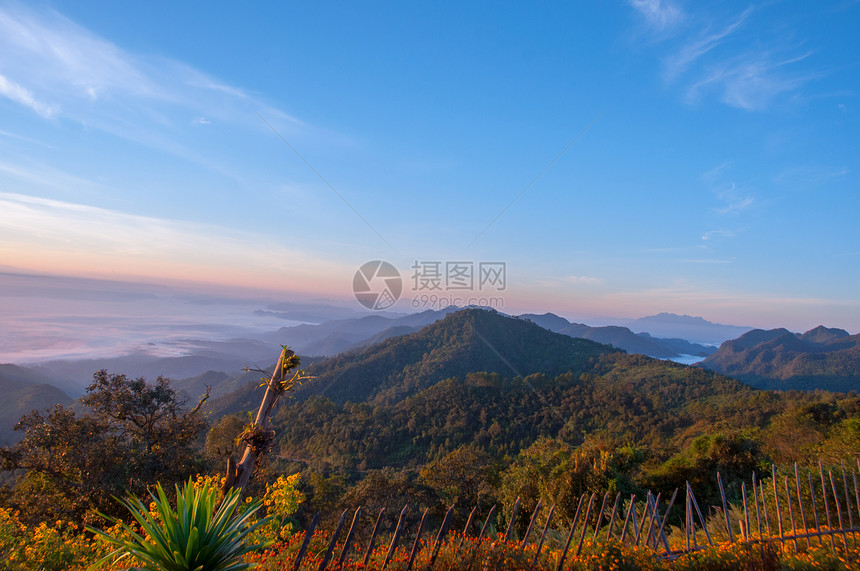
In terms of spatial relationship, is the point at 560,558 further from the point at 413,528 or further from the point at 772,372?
the point at 772,372

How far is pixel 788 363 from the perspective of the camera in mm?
101188

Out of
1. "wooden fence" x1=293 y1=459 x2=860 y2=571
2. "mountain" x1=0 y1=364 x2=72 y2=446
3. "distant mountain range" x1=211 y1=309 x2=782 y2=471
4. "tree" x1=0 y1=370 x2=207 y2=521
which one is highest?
"wooden fence" x1=293 y1=459 x2=860 y2=571

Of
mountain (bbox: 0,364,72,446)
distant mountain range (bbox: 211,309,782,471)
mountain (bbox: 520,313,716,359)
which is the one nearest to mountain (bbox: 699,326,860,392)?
mountain (bbox: 520,313,716,359)

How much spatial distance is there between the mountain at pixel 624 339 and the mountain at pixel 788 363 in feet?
70.0

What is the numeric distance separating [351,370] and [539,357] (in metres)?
43.5

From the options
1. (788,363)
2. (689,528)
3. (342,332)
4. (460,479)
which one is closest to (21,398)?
(460,479)

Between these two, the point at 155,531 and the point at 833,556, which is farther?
the point at 833,556

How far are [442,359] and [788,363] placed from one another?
329 feet

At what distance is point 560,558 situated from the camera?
4.07 m

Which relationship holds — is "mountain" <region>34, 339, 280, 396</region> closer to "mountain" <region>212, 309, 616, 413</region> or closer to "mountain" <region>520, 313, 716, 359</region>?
"mountain" <region>212, 309, 616, 413</region>

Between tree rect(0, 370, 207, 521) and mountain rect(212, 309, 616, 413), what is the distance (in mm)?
53134

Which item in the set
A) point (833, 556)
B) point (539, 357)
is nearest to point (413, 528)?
point (833, 556)

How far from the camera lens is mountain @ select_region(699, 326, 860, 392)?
82.1 metres

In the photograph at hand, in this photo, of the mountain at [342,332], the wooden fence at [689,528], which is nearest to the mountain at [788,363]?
the mountain at [342,332]
